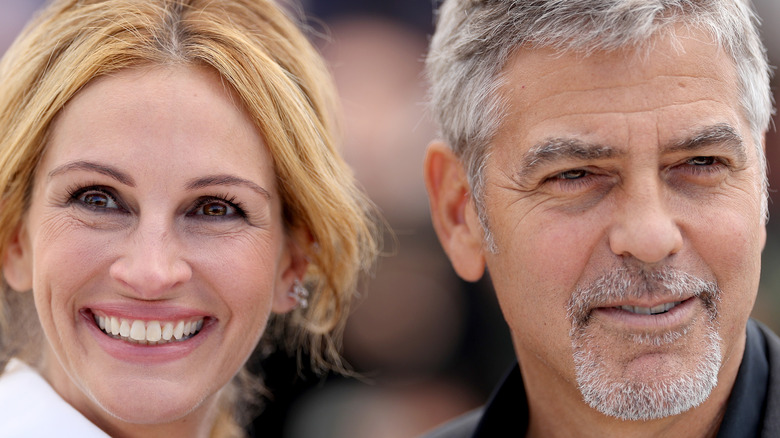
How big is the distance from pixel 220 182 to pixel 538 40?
3.26 ft

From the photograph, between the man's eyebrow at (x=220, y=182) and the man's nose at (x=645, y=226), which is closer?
the man's nose at (x=645, y=226)

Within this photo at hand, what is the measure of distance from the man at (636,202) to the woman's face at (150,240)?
2.56ft

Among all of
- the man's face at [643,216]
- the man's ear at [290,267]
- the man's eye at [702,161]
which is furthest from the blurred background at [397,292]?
the man's eye at [702,161]

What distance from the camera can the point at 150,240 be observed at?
239cm

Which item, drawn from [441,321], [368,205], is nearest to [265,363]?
[441,321]

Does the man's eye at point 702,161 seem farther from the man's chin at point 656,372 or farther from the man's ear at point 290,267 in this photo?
the man's ear at point 290,267

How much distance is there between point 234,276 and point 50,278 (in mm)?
511

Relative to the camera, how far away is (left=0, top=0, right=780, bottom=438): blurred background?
5.20 metres

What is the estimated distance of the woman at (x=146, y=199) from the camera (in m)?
2.43

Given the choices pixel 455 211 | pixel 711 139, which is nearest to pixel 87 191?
pixel 455 211

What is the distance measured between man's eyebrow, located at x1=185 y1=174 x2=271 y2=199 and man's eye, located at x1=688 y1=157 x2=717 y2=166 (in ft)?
4.04

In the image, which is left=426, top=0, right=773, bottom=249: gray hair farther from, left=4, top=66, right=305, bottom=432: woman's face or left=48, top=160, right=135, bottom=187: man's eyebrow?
left=48, top=160, right=135, bottom=187: man's eyebrow

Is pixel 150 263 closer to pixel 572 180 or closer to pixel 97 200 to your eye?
pixel 97 200

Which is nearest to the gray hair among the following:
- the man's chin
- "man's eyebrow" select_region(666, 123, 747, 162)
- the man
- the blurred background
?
the man
